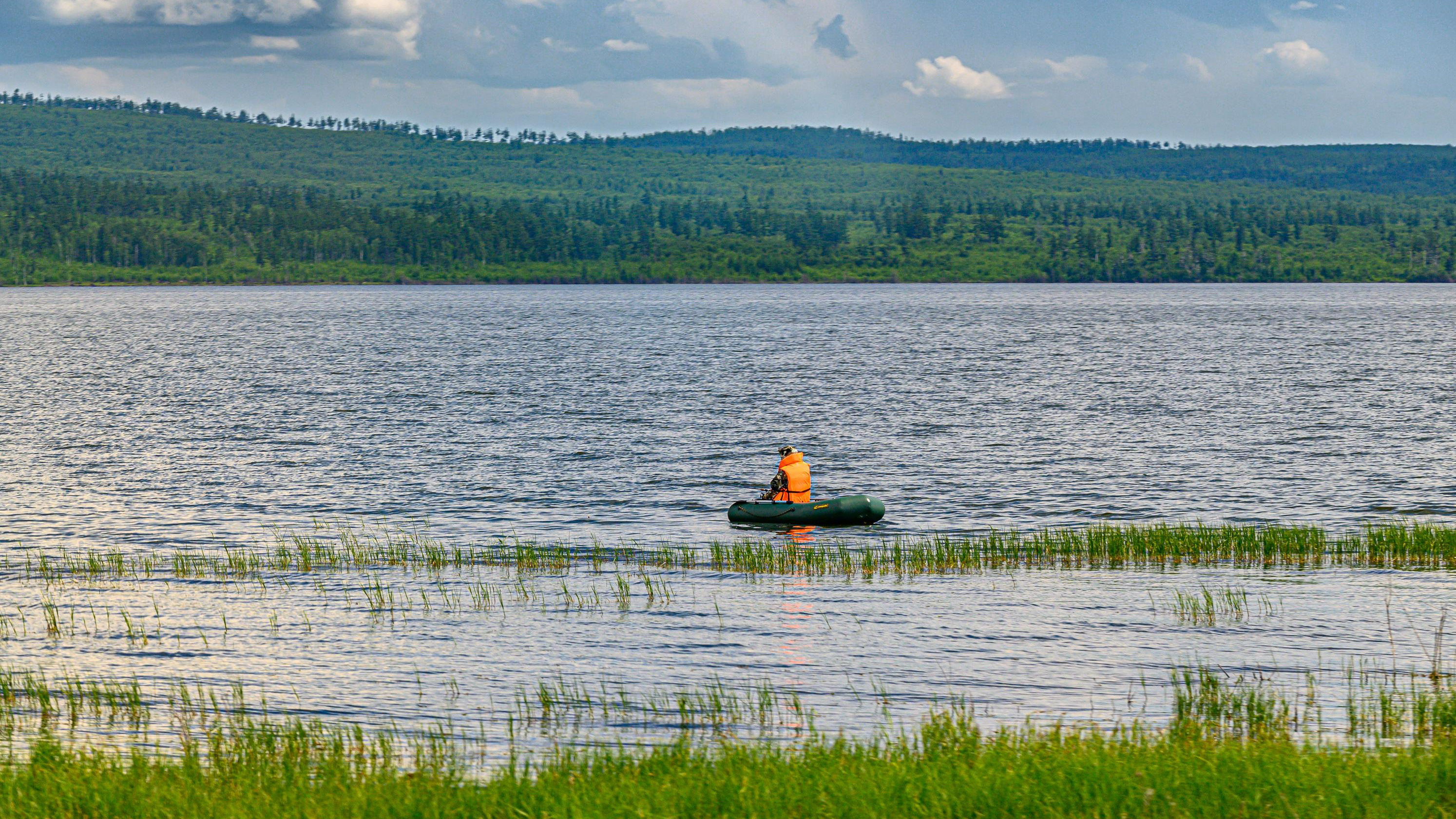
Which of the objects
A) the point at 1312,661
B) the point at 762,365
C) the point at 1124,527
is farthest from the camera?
the point at 762,365

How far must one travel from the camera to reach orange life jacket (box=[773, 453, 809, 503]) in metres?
38.9

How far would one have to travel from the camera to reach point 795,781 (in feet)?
43.4

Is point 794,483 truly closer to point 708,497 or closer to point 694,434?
point 708,497

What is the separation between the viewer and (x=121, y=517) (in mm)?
40562

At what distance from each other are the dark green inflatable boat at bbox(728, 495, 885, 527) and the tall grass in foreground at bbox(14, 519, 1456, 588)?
10.1ft

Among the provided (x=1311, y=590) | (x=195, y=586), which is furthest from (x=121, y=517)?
(x=1311, y=590)

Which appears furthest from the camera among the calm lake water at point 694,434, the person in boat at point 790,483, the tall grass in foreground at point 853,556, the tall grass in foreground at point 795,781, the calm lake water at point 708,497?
the calm lake water at point 694,434

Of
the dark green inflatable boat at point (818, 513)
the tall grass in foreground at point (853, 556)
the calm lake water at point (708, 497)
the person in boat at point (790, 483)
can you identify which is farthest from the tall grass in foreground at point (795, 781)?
the person in boat at point (790, 483)

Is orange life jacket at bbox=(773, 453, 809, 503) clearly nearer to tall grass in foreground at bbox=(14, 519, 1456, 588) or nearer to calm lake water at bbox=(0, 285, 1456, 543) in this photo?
calm lake water at bbox=(0, 285, 1456, 543)

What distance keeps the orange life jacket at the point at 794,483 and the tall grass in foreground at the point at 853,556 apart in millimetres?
3947

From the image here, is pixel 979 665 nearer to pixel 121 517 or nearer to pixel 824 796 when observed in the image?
pixel 824 796

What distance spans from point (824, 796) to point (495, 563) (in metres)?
21.6

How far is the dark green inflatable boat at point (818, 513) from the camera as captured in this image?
125ft

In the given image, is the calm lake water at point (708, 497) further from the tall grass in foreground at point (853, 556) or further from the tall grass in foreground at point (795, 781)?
the tall grass in foreground at point (795, 781)
